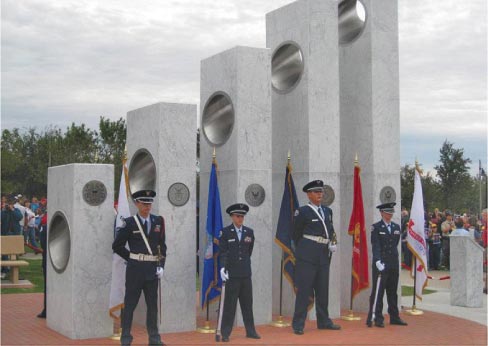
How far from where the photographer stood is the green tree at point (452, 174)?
3797 centimetres

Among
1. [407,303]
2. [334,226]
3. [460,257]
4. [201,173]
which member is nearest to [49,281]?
[201,173]

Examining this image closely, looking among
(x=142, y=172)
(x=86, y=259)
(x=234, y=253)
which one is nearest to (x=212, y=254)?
(x=234, y=253)

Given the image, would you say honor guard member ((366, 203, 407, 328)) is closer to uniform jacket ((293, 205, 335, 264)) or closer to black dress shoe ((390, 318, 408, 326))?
black dress shoe ((390, 318, 408, 326))

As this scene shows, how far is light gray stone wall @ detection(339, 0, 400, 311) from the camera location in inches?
475

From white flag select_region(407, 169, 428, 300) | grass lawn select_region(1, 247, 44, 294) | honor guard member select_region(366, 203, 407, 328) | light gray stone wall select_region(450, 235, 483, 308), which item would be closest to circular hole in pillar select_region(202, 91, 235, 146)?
honor guard member select_region(366, 203, 407, 328)

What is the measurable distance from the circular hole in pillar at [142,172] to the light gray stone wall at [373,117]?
12.1 feet

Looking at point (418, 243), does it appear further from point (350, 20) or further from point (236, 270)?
point (350, 20)

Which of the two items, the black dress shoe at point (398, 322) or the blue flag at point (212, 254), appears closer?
the blue flag at point (212, 254)

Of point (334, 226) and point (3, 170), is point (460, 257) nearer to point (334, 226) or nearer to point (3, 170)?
point (334, 226)

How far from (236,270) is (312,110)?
3.14 m

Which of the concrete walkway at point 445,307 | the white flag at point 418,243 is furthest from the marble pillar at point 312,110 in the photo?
the concrete walkway at point 445,307

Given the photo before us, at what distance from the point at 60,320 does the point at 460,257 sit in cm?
737

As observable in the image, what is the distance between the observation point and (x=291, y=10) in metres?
11.7

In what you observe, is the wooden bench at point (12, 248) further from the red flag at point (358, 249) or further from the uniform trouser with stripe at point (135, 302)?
the red flag at point (358, 249)
